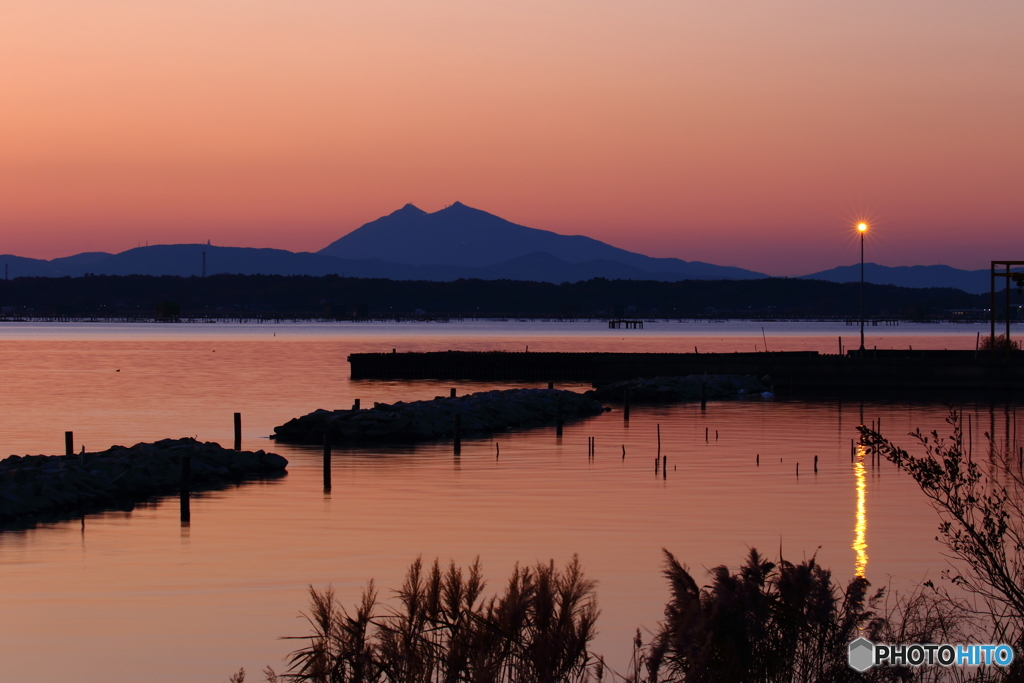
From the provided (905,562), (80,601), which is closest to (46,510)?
(80,601)

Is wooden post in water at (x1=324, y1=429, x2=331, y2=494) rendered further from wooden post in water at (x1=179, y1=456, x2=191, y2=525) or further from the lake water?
wooden post in water at (x1=179, y1=456, x2=191, y2=525)

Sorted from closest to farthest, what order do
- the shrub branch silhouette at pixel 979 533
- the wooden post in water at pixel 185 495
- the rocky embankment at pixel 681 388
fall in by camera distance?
the shrub branch silhouette at pixel 979 533
the wooden post in water at pixel 185 495
the rocky embankment at pixel 681 388

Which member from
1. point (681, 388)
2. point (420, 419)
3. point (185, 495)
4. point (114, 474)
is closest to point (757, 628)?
point (185, 495)

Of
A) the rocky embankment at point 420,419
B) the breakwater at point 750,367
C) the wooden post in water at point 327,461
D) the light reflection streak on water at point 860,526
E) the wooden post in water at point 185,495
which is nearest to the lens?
the light reflection streak on water at point 860,526

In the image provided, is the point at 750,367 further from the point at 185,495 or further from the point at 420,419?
the point at 185,495

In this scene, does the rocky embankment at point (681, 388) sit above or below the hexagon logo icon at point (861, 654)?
below

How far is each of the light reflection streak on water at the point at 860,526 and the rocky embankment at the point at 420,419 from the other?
1326 cm

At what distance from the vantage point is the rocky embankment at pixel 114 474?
91.2 ft

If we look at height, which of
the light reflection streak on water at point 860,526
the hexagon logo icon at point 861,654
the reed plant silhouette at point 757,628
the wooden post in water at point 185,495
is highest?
the reed plant silhouette at point 757,628

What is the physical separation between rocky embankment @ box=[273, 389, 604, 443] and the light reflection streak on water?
13.3 metres

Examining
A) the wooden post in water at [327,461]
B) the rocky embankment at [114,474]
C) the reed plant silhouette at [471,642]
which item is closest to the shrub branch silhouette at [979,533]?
the reed plant silhouette at [471,642]

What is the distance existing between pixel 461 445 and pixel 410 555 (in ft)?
65.5

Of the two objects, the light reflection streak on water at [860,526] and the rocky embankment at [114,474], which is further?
the rocky embankment at [114,474]

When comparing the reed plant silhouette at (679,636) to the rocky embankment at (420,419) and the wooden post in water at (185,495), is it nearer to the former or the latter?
the wooden post in water at (185,495)
